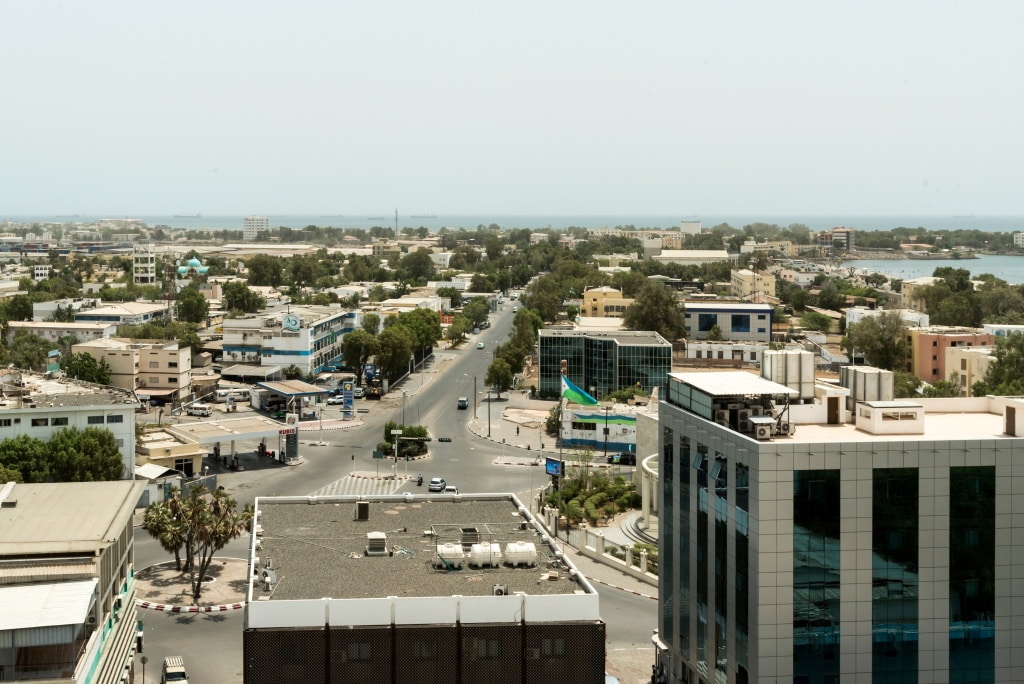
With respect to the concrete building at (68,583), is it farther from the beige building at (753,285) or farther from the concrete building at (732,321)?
the beige building at (753,285)

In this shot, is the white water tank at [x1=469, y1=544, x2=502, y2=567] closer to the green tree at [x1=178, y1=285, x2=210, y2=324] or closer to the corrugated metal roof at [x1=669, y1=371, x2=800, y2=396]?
the corrugated metal roof at [x1=669, y1=371, x2=800, y2=396]

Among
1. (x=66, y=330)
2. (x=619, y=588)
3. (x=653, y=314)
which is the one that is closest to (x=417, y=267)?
(x=66, y=330)

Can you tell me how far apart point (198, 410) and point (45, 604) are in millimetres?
45143

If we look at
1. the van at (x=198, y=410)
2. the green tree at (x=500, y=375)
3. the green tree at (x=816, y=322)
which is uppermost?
the green tree at (x=816, y=322)

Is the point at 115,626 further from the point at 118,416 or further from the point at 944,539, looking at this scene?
the point at 118,416

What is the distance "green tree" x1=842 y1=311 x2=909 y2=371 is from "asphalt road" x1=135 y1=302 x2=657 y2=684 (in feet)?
73.9

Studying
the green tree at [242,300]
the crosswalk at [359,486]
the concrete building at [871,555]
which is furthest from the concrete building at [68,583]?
the green tree at [242,300]

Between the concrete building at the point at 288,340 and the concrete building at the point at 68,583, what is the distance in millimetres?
46480

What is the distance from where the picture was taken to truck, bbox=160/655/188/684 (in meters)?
27.6

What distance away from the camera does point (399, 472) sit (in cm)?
5259

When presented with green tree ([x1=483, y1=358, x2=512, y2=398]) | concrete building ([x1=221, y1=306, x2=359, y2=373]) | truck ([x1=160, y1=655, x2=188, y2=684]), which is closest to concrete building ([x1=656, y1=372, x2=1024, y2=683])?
truck ([x1=160, y1=655, x2=188, y2=684])

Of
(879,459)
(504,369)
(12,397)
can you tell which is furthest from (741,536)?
(504,369)

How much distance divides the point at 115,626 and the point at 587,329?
52.8 metres

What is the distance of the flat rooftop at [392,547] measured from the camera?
20.9 m
